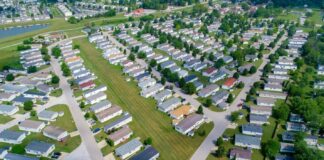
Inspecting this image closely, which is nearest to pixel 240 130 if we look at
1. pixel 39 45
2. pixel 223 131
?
pixel 223 131

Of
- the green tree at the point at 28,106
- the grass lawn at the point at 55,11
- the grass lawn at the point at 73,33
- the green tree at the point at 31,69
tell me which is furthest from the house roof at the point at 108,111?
the grass lawn at the point at 55,11

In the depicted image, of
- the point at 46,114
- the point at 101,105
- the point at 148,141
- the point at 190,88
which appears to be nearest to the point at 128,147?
the point at 148,141

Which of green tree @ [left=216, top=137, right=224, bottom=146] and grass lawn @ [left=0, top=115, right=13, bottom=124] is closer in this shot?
green tree @ [left=216, top=137, right=224, bottom=146]

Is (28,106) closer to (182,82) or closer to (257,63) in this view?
(182,82)

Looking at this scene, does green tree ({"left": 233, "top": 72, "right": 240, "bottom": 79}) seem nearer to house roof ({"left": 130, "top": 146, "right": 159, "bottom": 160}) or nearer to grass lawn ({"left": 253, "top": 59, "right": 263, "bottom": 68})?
grass lawn ({"left": 253, "top": 59, "right": 263, "bottom": 68})

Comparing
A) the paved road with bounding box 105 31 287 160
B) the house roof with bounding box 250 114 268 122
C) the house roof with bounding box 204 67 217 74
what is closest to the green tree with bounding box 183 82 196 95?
the paved road with bounding box 105 31 287 160
